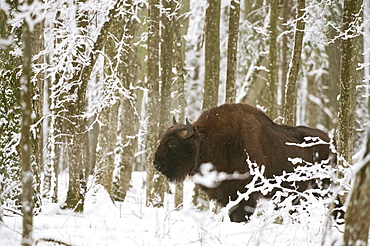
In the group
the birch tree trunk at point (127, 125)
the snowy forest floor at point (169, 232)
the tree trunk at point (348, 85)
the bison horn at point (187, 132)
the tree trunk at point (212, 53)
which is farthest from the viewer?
the birch tree trunk at point (127, 125)

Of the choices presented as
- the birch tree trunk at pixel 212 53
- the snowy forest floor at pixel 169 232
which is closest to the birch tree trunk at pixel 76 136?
the snowy forest floor at pixel 169 232

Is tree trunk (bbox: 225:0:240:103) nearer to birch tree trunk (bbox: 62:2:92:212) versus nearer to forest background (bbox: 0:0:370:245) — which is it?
forest background (bbox: 0:0:370:245)

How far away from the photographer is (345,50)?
7.43 m

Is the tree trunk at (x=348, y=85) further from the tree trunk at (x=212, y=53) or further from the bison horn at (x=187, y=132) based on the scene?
the tree trunk at (x=212, y=53)

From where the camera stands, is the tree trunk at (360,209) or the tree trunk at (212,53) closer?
the tree trunk at (360,209)

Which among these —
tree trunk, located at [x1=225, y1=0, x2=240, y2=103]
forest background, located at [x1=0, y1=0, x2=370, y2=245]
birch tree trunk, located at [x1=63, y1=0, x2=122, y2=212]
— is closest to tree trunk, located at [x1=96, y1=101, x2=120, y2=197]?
forest background, located at [x1=0, y1=0, x2=370, y2=245]

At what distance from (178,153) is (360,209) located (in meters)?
5.12

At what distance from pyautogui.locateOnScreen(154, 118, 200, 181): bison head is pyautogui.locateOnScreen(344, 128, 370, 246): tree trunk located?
485 cm

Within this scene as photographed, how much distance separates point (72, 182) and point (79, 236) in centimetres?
244

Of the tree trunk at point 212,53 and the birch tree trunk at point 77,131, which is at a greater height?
the tree trunk at point 212,53

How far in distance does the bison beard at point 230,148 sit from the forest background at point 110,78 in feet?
2.80

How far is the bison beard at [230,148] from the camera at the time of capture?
7559mm

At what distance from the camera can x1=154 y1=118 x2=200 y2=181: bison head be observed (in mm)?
7855

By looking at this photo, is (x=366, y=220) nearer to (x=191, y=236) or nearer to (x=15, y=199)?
(x=191, y=236)
